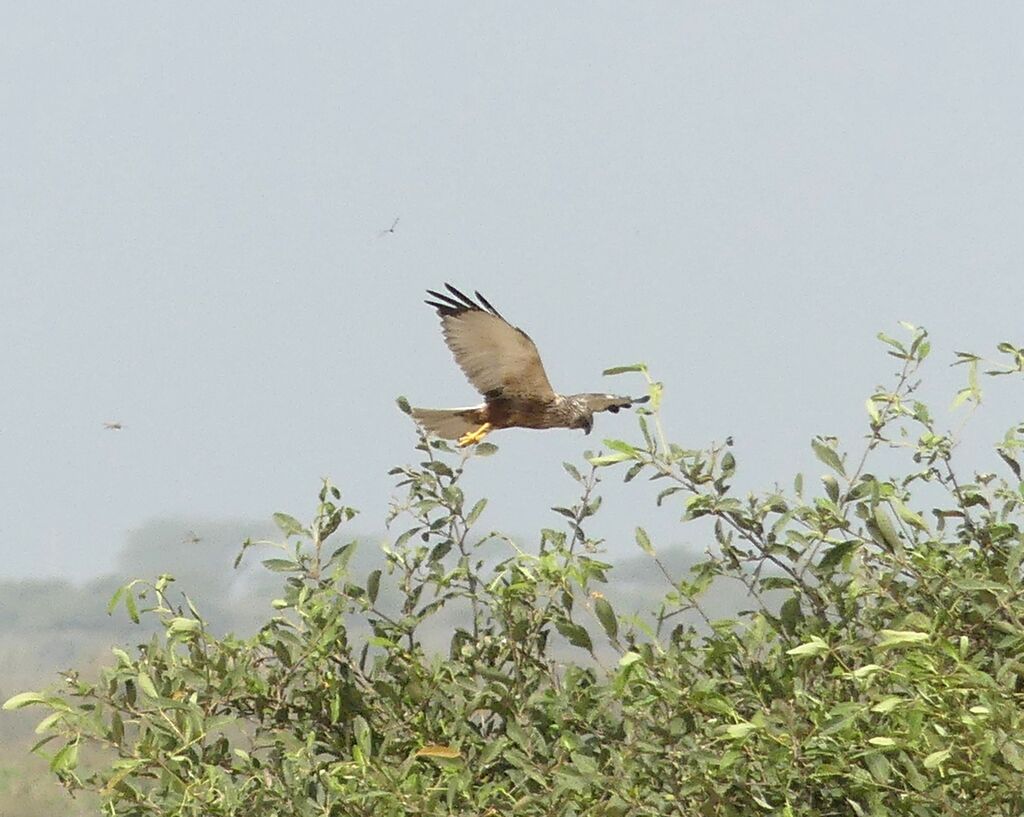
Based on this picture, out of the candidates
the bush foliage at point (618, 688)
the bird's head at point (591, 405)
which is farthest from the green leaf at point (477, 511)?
the bird's head at point (591, 405)

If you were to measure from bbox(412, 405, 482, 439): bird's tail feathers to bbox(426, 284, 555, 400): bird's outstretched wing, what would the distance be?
0.09 meters

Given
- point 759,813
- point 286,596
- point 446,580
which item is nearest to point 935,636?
point 759,813

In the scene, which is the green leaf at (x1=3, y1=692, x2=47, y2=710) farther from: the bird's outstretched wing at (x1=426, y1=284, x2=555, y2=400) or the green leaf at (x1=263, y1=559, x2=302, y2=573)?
the bird's outstretched wing at (x1=426, y1=284, x2=555, y2=400)

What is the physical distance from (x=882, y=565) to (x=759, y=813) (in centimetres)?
60

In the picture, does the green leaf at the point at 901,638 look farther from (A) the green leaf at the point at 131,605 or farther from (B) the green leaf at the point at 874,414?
(A) the green leaf at the point at 131,605

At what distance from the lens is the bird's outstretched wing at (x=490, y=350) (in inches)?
165

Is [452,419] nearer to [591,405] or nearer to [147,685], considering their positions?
[591,405]

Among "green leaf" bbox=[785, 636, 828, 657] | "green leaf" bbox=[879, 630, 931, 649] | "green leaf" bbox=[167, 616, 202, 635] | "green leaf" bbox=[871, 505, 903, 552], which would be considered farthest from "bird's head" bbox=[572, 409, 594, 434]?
"green leaf" bbox=[879, 630, 931, 649]

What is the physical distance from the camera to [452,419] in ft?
15.0

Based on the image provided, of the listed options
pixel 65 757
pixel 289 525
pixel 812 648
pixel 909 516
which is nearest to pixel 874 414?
pixel 909 516

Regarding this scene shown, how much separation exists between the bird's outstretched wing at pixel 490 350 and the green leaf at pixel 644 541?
4.38 ft

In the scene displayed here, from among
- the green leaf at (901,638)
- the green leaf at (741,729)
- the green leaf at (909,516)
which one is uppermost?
the green leaf at (909,516)

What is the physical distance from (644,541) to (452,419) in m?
1.67

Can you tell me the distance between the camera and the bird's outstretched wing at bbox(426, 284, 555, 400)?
419 centimetres
